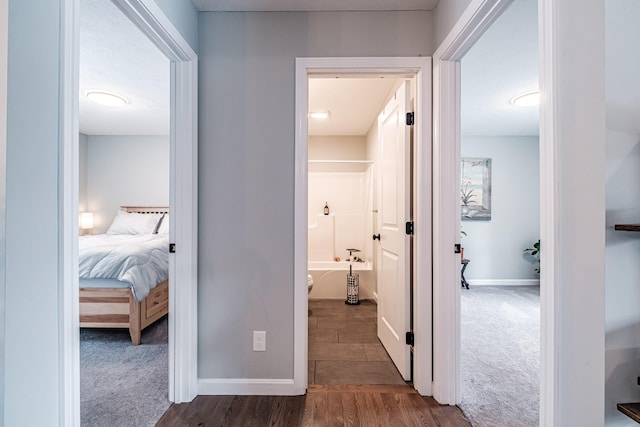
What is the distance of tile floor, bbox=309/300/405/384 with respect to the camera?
2.14 metres

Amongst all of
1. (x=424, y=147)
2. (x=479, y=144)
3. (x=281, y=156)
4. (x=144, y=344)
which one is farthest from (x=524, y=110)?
(x=144, y=344)

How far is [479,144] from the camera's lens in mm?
4922

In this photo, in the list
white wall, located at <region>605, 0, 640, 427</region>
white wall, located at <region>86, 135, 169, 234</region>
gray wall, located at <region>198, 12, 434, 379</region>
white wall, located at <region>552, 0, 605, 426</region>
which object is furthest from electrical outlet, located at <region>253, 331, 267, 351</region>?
white wall, located at <region>86, 135, 169, 234</region>

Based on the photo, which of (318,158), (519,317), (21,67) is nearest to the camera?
(21,67)

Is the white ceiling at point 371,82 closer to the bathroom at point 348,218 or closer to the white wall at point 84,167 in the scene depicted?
the bathroom at point 348,218

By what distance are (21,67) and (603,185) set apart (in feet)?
5.35

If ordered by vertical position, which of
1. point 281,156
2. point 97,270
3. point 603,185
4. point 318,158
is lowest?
point 97,270

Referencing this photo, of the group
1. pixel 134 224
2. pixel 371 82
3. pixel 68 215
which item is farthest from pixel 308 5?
pixel 134 224

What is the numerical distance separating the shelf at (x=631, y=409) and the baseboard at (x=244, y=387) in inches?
61.4

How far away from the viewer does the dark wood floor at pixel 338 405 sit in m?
1.67

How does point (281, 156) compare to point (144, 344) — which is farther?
point (144, 344)

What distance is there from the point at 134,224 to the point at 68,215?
4270 millimetres

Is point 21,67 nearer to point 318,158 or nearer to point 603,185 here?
point 603,185

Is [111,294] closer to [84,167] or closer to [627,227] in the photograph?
[627,227]
